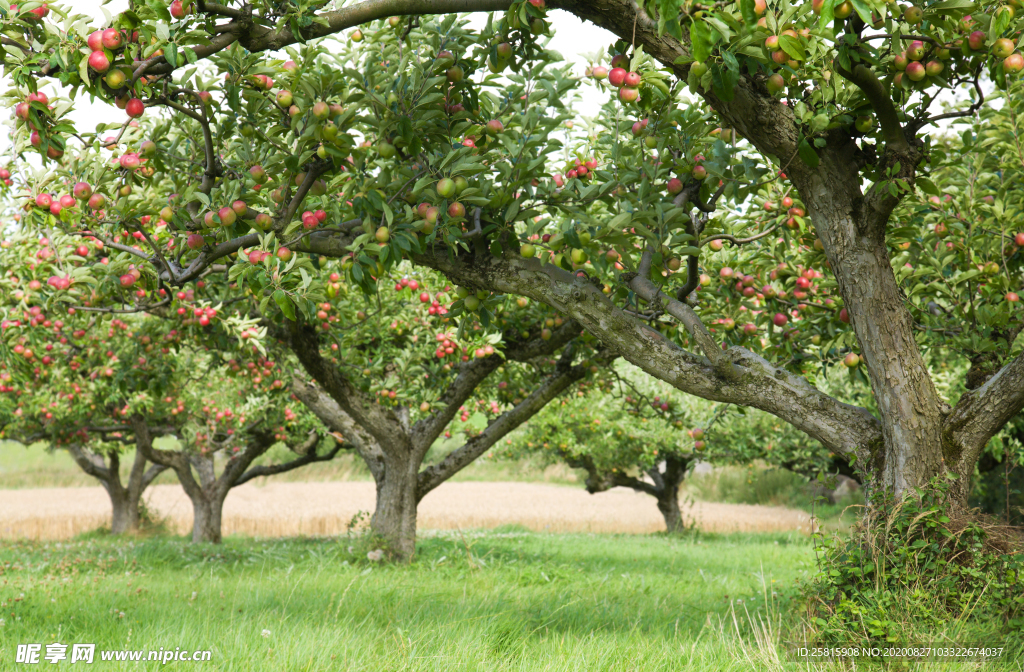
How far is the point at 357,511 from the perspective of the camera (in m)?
18.9

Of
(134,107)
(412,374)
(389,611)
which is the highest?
(134,107)

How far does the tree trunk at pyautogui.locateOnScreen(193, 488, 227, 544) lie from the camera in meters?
13.9

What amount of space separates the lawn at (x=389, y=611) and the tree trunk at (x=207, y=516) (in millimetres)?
4456

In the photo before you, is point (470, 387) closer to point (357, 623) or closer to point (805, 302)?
point (357, 623)

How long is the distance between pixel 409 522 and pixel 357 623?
4047 millimetres

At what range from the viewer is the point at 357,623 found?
4809 mm

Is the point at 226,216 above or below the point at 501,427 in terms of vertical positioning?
above

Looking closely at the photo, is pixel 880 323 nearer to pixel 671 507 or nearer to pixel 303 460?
pixel 303 460

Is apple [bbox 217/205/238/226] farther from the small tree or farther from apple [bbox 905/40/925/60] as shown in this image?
apple [bbox 905/40/925/60]

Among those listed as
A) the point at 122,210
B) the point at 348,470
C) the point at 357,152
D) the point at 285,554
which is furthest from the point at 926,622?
the point at 348,470

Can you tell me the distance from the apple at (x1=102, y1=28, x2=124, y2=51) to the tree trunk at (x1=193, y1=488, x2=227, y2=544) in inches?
505

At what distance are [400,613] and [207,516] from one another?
10690 mm

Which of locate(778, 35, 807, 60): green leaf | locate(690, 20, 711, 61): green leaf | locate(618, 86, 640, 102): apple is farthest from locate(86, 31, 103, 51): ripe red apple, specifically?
locate(778, 35, 807, 60): green leaf

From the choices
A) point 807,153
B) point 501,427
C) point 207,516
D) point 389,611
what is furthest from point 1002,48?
point 207,516
